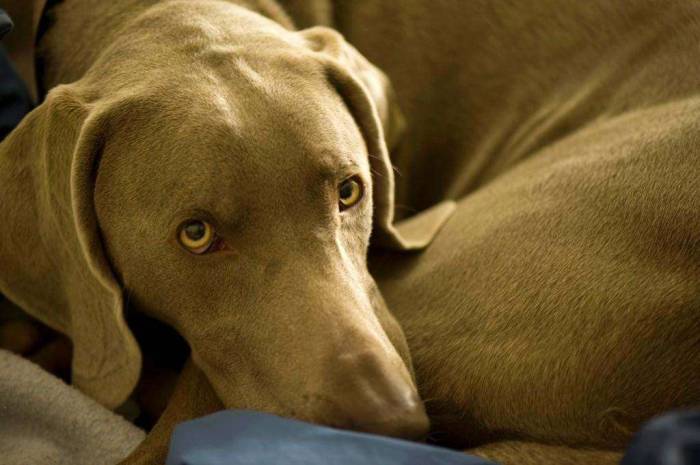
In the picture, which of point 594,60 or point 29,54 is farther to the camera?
point 29,54

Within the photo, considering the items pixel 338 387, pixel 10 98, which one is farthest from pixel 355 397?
pixel 10 98

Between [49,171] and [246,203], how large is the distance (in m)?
0.47

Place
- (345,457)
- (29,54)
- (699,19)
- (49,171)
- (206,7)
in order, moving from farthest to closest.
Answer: (29,54) < (699,19) < (206,7) < (49,171) < (345,457)

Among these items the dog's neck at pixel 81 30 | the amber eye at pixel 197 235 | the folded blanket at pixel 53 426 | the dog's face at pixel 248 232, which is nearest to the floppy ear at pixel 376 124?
the dog's face at pixel 248 232

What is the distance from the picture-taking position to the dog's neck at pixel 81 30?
2143mm

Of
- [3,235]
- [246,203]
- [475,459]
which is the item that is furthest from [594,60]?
[3,235]

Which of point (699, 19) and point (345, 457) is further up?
point (699, 19)

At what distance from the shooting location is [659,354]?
4.71 ft

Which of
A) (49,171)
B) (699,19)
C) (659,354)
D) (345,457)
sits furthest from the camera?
(699,19)

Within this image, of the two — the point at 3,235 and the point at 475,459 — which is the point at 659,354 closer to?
the point at 475,459

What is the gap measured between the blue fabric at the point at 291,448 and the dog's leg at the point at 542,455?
0.52ft

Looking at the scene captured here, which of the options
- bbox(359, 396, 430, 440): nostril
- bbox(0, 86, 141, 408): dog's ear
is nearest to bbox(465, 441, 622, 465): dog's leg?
bbox(359, 396, 430, 440): nostril

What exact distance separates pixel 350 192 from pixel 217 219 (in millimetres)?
319

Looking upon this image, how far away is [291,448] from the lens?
49.3 inches
